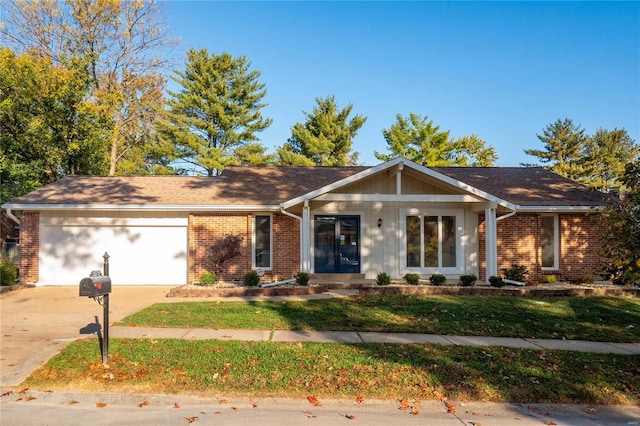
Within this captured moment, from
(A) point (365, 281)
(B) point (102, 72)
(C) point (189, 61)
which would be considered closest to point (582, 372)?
(A) point (365, 281)

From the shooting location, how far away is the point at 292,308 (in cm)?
948

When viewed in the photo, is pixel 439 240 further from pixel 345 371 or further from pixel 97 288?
pixel 97 288

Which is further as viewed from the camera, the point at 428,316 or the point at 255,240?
the point at 255,240

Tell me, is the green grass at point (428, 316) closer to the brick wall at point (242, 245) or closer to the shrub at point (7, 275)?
the brick wall at point (242, 245)

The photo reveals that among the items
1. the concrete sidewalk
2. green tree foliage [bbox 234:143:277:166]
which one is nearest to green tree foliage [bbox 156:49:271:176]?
green tree foliage [bbox 234:143:277:166]

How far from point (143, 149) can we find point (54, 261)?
55.8 feet

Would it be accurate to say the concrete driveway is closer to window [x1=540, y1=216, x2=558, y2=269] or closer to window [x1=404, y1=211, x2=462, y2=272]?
window [x1=404, y1=211, x2=462, y2=272]

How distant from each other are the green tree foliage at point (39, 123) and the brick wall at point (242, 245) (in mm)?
11044

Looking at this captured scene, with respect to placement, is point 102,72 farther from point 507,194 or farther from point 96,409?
point 96,409

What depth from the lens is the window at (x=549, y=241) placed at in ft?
46.5

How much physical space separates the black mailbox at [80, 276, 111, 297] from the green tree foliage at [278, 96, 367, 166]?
93.7ft

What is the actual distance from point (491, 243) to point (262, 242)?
7318mm

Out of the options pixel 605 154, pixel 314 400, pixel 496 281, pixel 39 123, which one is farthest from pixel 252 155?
pixel 605 154

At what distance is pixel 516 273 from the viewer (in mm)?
→ 12883
